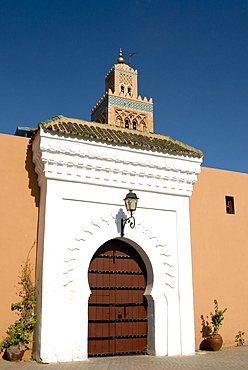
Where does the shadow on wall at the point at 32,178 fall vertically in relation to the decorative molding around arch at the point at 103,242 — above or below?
above

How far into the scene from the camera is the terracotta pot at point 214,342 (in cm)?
920

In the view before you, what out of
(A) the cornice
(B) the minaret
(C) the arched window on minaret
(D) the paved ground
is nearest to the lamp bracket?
(A) the cornice

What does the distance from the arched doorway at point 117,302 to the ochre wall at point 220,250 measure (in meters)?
1.59

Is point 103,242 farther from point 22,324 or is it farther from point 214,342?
point 214,342

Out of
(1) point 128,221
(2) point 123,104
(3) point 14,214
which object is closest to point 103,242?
(1) point 128,221

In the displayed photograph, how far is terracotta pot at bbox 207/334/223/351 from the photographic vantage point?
9.20 meters

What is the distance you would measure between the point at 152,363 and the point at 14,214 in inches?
155

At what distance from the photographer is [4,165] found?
→ 841 centimetres

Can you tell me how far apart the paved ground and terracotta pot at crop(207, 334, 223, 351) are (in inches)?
15.5

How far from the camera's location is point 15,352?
24.0ft

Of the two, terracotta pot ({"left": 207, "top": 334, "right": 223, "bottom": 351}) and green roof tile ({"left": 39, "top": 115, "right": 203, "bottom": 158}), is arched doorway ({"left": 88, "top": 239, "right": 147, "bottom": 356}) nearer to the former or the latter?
terracotta pot ({"left": 207, "top": 334, "right": 223, "bottom": 351})

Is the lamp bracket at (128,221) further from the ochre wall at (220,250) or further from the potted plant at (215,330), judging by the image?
the potted plant at (215,330)

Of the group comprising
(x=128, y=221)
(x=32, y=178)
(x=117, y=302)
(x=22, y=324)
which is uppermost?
(x=32, y=178)

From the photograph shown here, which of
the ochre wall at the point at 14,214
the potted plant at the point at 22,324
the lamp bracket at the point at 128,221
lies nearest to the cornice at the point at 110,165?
the ochre wall at the point at 14,214
